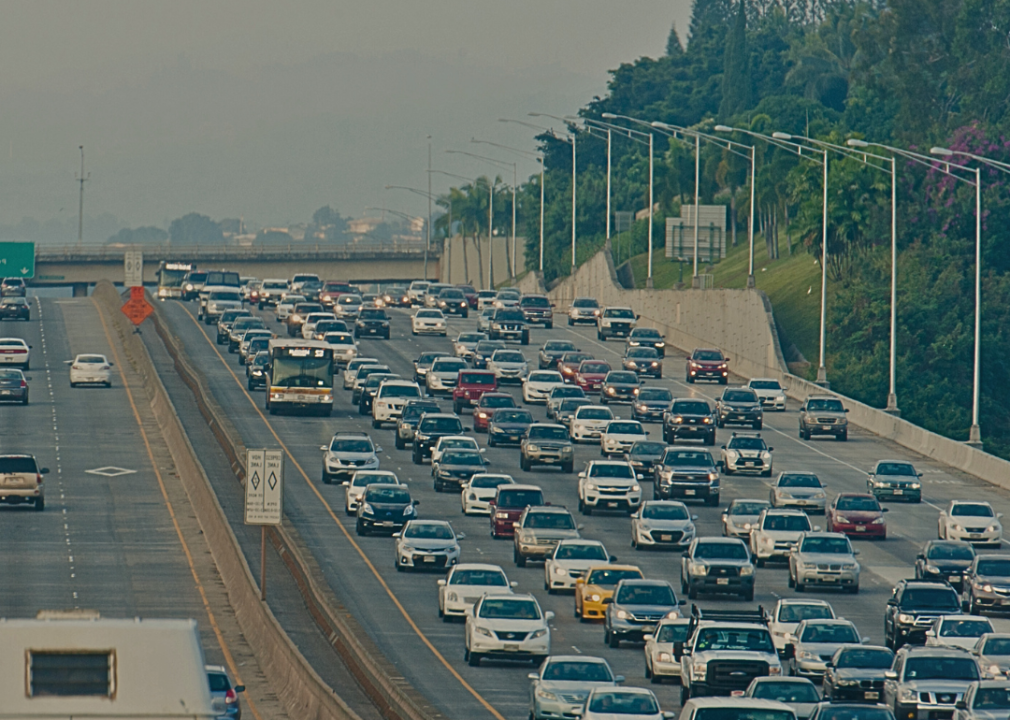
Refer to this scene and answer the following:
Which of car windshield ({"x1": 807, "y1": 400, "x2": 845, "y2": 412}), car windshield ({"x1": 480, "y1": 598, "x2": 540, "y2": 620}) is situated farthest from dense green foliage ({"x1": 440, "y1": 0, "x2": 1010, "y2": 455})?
car windshield ({"x1": 480, "y1": 598, "x2": 540, "y2": 620})

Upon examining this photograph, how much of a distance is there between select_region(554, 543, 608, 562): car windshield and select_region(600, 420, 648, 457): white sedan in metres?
19.7

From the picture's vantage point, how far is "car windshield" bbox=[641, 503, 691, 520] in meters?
50.6

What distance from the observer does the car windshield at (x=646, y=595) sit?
39.2 meters

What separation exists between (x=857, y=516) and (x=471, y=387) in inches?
998

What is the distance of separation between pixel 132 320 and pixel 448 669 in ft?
202

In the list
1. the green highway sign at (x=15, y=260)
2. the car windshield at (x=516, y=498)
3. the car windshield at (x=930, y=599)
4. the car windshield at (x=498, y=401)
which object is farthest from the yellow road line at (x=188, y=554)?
the green highway sign at (x=15, y=260)

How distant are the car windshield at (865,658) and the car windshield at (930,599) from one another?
623 centimetres

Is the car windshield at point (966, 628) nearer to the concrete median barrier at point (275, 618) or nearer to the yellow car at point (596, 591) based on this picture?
the yellow car at point (596, 591)

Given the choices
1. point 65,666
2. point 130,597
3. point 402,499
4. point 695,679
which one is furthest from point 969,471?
point 65,666

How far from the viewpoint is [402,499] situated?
173 ft

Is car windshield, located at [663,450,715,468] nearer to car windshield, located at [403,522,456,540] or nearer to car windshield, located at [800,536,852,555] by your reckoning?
car windshield, located at [403,522,456,540]

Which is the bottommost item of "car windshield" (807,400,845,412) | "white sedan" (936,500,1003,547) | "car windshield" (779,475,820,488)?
"white sedan" (936,500,1003,547)

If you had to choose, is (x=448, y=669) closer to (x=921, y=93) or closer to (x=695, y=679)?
(x=695, y=679)

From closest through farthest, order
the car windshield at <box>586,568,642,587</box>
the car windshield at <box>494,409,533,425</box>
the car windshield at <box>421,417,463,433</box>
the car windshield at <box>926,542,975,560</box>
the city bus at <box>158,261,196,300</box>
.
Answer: the car windshield at <box>586,568,642,587</box> → the car windshield at <box>926,542,975,560</box> → the car windshield at <box>421,417,463,433</box> → the car windshield at <box>494,409,533,425</box> → the city bus at <box>158,261,196,300</box>
